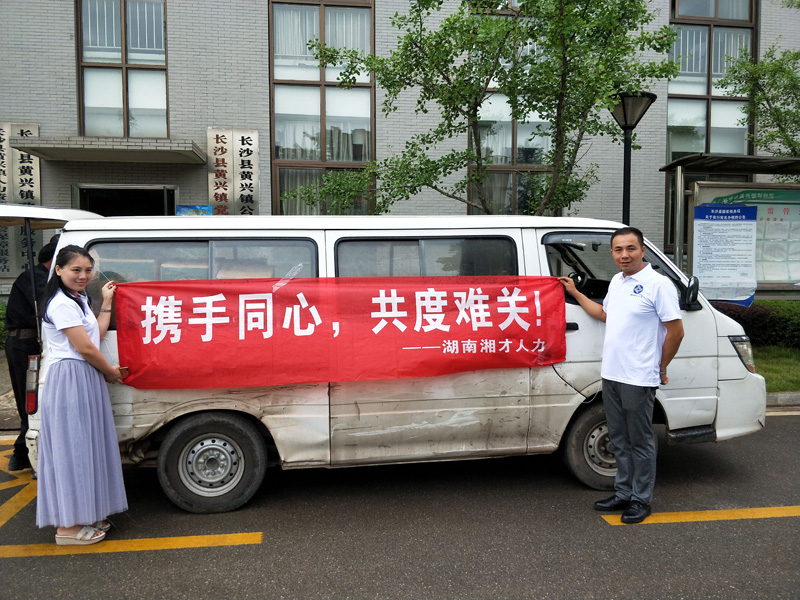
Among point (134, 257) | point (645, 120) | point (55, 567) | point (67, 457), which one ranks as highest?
point (645, 120)

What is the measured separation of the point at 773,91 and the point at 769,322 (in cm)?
407

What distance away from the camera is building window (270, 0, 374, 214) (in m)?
11.4

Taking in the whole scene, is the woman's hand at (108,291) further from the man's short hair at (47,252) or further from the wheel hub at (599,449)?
the wheel hub at (599,449)

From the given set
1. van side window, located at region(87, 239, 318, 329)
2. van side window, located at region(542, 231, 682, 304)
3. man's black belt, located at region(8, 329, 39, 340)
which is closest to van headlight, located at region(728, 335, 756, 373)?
van side window, located at region(542, 231, 682, 304)

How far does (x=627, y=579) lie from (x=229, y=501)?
2575mm

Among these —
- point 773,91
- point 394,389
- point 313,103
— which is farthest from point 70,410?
point 773,91

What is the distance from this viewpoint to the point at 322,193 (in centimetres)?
805

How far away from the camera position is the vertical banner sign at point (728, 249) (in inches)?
362

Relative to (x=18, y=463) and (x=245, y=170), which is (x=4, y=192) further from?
(x=18, y=463)

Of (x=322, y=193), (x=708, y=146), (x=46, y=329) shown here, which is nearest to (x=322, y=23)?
(x=322, y=193)

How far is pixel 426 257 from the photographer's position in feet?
13.9

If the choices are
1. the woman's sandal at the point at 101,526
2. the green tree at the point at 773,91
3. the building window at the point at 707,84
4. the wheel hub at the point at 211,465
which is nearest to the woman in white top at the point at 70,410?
the woman's sandal at the point at 101,526

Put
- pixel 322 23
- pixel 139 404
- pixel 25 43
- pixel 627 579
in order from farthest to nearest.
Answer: pixel 322 23 → pixel 25 43 → pixel 139 404 → pixel 627 579

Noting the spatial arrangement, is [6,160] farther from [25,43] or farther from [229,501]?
[229,501]
